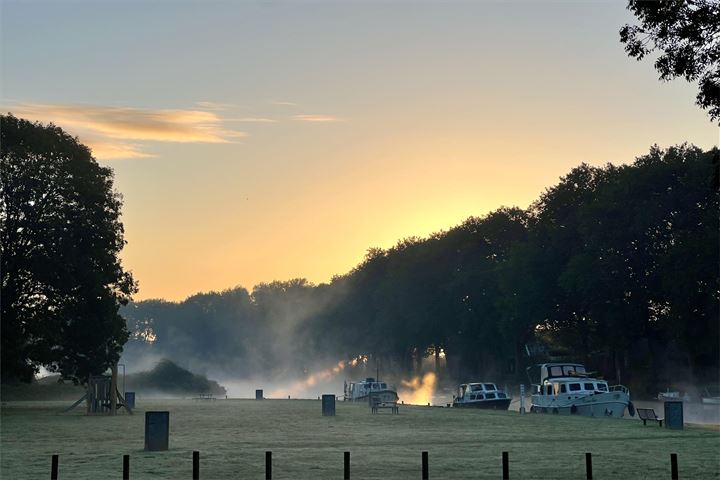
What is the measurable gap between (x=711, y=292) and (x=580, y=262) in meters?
17.3

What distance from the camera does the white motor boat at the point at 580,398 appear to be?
7894cm

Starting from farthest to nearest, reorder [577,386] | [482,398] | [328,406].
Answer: [482,398] → [577,386] → [328,406]

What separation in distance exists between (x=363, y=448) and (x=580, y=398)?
40868mm

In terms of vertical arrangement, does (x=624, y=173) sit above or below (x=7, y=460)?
above

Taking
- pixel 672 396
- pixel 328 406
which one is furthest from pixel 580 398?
pixel 672 396

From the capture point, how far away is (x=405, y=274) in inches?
6841

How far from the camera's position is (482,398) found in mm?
98562

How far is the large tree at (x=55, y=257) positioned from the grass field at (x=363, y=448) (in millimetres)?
11483

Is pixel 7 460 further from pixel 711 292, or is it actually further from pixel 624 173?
pixel 624 173

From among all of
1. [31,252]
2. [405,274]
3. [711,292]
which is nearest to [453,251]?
[405,274]

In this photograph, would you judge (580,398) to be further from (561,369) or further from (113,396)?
(113,396)

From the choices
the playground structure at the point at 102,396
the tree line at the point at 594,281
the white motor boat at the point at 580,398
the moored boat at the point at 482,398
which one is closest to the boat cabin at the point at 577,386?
the white motor boat at the point at 580,398

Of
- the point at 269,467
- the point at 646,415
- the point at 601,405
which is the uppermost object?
the point at 601,405

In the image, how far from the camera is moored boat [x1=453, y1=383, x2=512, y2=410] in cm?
Result: 9575
